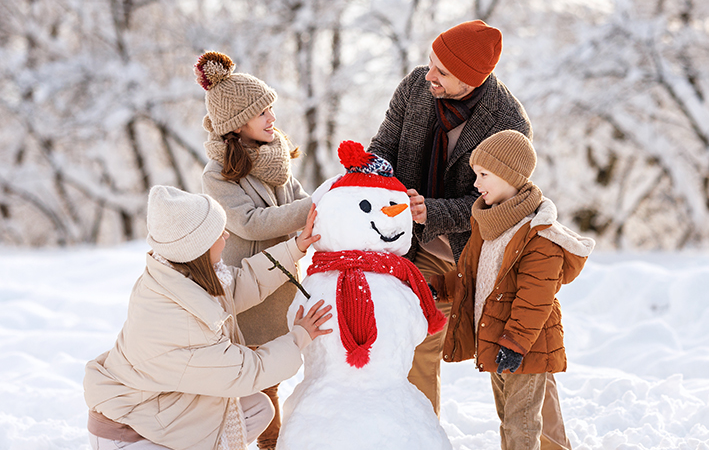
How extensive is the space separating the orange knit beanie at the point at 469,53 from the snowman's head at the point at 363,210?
574 millimetres

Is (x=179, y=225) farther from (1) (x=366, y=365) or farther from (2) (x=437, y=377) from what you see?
(2) (x=437, y=377)

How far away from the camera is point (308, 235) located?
230cm

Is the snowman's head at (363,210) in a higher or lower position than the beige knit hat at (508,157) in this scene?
lower


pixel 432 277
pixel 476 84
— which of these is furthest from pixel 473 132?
pixel 432 277

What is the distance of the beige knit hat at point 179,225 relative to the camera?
196 centimetres

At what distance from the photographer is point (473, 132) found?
2.55 m

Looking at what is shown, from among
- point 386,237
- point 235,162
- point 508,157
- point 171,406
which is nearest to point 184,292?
point 171,406

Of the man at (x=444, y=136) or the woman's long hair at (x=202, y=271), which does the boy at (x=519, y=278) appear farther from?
the woman's long hair at (x=202, y=271)

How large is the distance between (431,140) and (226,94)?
→ 98 cm

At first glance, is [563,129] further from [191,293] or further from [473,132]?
[191,293]

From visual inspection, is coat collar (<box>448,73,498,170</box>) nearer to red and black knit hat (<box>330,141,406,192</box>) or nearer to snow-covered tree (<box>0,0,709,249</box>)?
red and black knit hat (<box>330,141,406,192</box>)

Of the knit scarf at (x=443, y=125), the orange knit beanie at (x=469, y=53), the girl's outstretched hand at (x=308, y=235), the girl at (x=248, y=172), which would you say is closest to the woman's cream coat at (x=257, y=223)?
the girl at (x=248, y=172)

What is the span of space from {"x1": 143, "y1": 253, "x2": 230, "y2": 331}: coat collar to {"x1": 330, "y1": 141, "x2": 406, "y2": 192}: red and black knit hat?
0.68 meters

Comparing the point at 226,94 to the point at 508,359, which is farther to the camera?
the point at 226,94
